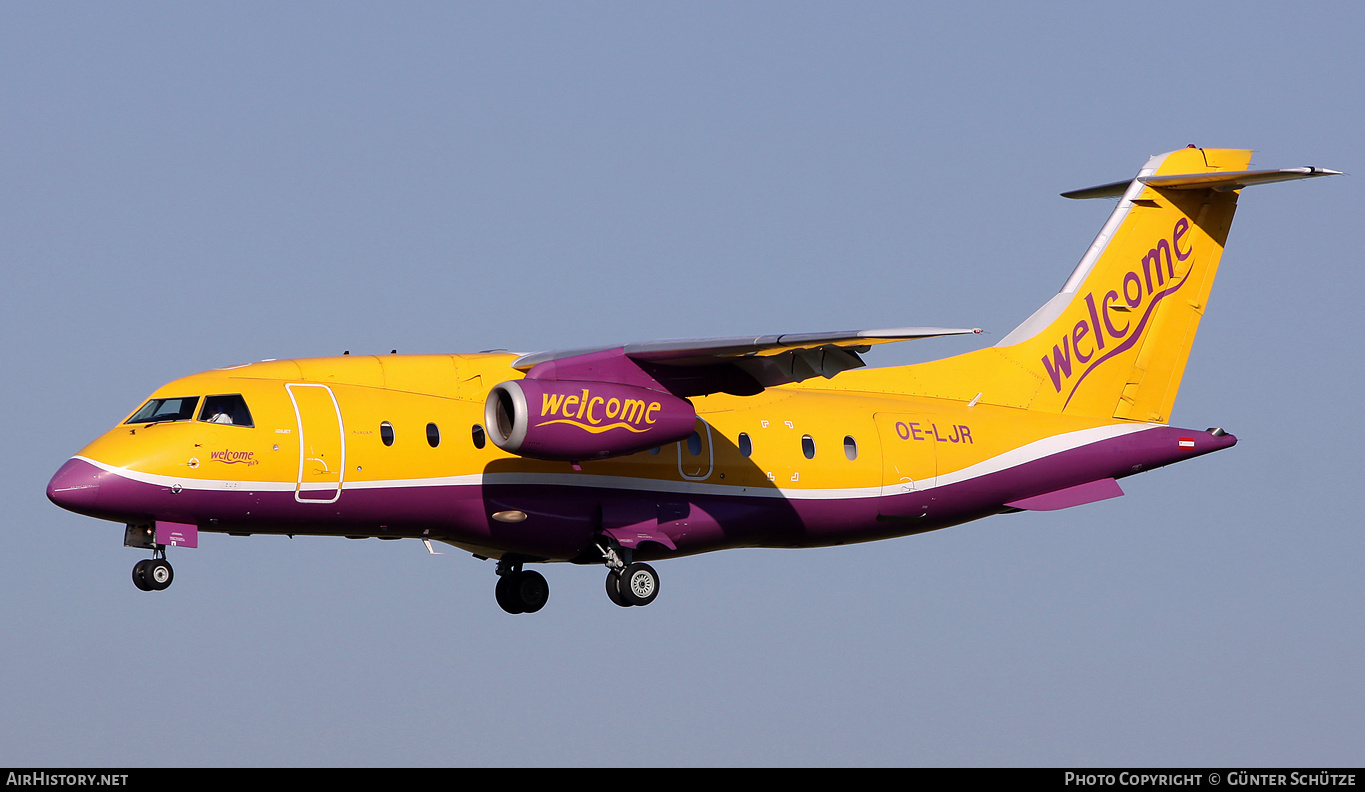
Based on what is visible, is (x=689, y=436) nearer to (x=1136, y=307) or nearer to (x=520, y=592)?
(x=520, y=592)

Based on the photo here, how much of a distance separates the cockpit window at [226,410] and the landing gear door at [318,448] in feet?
1.71

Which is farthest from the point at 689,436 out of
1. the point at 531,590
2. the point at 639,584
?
the point at 531,590

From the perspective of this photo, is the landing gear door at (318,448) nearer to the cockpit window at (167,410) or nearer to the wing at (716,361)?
the cockpit window at (167,410)

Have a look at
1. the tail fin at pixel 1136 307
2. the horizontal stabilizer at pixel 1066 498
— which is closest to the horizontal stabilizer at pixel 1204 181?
the tail fin at pixel 1136 307

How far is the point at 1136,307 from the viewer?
81.2 feet

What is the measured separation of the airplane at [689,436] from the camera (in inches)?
749

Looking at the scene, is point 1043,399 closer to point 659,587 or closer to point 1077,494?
point 1077,494

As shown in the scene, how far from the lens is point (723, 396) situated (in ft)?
72.5

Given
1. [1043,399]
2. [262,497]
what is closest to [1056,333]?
[1043,399]

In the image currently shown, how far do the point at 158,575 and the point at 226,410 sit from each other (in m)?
1.84

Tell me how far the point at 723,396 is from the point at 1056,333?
17.4ft

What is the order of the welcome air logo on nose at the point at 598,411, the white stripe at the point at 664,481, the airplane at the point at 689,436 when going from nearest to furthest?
the white stripe at the point at 664,481 → the airplane at the point at 689,436 → the welcome air logo on nose at the point at 598,411

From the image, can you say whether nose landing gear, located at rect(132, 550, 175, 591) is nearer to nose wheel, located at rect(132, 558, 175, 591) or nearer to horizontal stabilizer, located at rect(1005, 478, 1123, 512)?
nose wheel, located at rect(132, 558, 175, 591)

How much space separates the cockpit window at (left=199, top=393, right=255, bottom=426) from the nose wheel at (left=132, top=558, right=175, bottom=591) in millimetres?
1562
